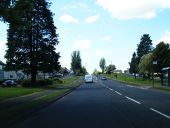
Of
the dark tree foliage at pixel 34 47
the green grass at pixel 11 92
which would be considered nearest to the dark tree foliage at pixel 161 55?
the dark tree foliage at pixel 34 47

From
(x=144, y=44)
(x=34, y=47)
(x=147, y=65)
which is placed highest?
(x=144, y=44)

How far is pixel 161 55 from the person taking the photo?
10938cm

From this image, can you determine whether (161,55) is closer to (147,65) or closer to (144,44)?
(147,65)

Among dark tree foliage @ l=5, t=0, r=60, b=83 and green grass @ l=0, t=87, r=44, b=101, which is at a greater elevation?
dark tree foliage @ l=5, t=0, r=60, b=83

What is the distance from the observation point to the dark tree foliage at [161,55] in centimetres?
10688

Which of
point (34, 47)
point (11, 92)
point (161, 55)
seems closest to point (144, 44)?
point (161, 55)

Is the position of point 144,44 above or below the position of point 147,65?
above

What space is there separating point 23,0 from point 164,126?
16.3 metres

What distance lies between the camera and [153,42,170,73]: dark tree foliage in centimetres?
10688

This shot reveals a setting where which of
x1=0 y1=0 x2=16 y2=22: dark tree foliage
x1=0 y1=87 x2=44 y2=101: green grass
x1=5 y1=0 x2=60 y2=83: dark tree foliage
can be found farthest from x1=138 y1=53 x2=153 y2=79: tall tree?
x1=0 y1=0 x2=16 y2=22: dark tree foliage

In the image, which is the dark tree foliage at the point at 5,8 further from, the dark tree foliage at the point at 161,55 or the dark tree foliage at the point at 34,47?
the dark tree foliage at the point at 161,55

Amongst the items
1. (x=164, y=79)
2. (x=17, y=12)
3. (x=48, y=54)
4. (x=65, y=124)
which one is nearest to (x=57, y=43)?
(x=48, y=54)

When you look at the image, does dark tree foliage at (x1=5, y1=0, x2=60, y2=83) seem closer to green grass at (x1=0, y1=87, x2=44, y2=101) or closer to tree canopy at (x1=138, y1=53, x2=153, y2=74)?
green grass at (x1=0, y1=87, x2=44, y2=101)

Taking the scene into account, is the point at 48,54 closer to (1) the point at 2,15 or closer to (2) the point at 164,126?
(1) the point at 2,15
